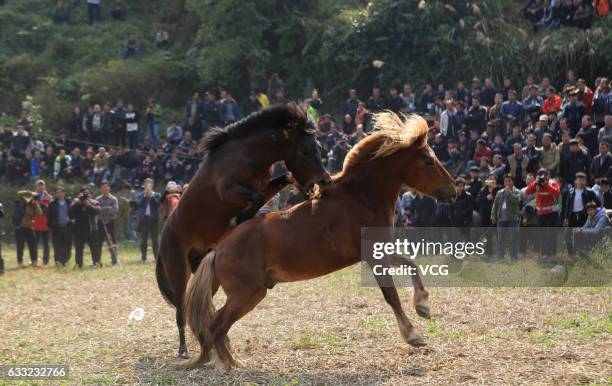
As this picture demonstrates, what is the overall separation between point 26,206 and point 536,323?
1542 cm

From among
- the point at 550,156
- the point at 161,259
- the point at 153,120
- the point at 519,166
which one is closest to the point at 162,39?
the point at 153,120

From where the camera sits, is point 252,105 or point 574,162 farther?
point 252,105

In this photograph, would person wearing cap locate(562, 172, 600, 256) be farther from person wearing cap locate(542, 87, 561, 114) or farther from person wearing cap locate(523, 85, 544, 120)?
person wearing cap locate(523, 85, 544, 120)

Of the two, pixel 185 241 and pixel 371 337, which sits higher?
pixel 185 241

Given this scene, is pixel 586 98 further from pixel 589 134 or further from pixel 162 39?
pixel 162 39

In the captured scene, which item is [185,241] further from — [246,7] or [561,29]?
A: [246,7]

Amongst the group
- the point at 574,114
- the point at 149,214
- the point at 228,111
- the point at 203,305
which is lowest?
the point at 149,214

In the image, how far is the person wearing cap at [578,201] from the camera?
15.1 m

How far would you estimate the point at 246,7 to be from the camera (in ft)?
101

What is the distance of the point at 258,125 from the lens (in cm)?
923

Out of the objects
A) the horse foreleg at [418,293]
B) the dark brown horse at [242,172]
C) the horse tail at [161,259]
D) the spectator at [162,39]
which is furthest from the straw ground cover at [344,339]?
the spectator at [162,39]

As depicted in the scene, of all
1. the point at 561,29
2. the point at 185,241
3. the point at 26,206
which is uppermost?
the point at 561,29

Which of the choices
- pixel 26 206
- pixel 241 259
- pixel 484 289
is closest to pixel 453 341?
pixel 241 259

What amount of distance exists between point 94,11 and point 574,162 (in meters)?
25.7
